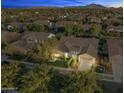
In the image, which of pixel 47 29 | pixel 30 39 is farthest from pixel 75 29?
pixel 30 39

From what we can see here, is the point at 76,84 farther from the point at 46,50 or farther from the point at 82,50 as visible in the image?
the point at 82,50

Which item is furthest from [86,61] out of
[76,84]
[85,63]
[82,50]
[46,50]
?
[76,84]

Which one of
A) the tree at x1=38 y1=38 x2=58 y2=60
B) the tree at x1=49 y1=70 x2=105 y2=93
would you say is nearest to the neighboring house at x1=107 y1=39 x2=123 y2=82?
the tree at x1=49 y1=70 x2=105 y2=93

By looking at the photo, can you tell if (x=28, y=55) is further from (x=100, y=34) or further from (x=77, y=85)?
(x=100, y=34)

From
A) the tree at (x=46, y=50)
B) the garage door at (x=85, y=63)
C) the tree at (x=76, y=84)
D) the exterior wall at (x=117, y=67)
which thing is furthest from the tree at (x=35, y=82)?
the tree at (x=46, y=50)

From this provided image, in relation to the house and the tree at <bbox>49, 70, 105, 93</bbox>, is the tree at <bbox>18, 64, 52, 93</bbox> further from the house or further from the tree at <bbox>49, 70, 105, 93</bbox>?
the house

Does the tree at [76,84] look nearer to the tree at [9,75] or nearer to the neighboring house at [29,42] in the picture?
the tree at [9,75]
